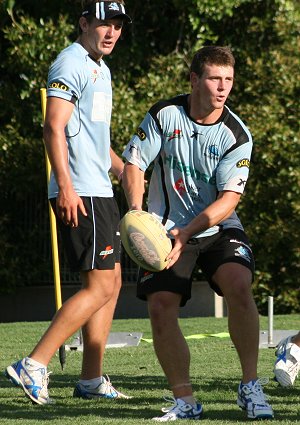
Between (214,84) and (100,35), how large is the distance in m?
0.87

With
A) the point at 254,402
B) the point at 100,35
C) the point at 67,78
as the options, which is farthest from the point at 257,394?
the point at 100,35

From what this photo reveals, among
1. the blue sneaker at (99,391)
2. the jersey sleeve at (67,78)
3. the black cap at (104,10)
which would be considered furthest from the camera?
the blue sneaker at (99,391)

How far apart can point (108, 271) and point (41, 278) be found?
11.9m

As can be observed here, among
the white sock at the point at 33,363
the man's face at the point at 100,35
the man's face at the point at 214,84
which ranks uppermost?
the man's face at the point at 100,35

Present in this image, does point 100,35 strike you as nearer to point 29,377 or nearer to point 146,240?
point 146,240

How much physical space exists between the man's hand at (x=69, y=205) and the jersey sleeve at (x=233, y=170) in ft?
2.53

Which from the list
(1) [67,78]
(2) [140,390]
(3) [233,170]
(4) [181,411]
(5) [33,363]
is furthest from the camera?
(2) [140,390]

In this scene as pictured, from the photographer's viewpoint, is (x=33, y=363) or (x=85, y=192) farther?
(x=85, y=192)

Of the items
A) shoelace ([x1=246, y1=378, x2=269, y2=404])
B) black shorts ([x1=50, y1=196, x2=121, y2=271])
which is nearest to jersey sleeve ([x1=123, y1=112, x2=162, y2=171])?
black shorts ([x1=50, y1=196, x2=121, y2=271])

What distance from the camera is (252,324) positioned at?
5668 mm

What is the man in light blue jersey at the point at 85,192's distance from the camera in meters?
5.95

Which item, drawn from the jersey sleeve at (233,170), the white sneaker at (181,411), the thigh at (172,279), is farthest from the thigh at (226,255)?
the white sneaker at (181,411)

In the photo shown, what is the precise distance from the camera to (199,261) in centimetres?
601

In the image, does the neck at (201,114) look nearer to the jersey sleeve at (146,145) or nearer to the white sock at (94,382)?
the jersey sleeve at (146,145)
